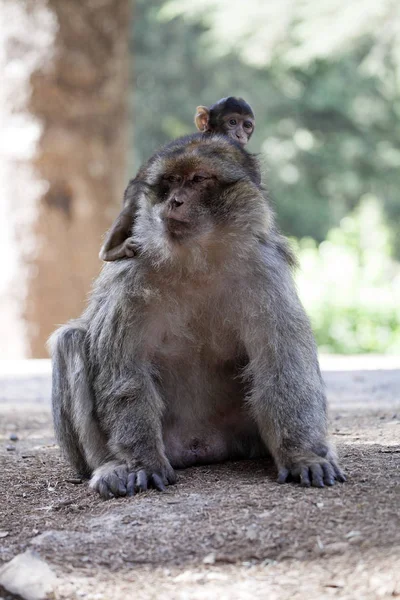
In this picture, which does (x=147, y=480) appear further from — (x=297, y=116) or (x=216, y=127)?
(x=297, y=116)

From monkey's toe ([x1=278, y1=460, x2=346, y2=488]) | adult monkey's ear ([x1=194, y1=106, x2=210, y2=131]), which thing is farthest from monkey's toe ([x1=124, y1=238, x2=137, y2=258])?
adult monkey's ear ([x1=194, y1=106, x2=210, y2=131])

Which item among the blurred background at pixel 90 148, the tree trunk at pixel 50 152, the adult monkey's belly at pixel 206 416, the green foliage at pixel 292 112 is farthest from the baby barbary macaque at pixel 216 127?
the green foliage at pixel 292 112

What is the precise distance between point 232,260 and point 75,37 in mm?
8215

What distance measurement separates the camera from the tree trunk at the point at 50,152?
11.6m

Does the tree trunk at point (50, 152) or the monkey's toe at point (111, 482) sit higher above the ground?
the tree trunk at point (50, 152)

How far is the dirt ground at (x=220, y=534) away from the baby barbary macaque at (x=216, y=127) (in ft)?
3.86

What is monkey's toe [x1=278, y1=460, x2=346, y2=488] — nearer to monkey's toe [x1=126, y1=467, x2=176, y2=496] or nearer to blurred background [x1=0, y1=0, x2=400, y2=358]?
monkey's toe [x1=126, y1=467, x2=176, y2=496]

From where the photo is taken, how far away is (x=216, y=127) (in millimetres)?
5559

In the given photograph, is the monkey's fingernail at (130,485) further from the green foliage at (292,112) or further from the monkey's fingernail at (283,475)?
the green foliage at (292,112)

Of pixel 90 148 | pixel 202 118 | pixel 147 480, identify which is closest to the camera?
pixel 147 480

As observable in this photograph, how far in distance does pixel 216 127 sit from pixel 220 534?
2934 mm

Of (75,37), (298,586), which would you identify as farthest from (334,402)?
(75,37)

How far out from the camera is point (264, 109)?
21.7 m

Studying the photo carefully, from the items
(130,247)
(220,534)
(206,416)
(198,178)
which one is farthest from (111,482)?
(198,178)
